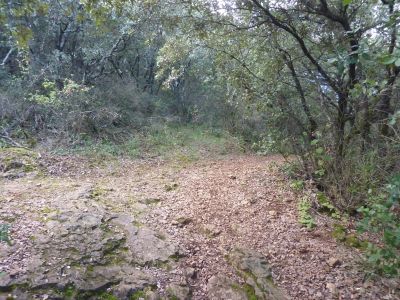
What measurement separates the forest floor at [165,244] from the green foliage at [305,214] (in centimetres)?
8

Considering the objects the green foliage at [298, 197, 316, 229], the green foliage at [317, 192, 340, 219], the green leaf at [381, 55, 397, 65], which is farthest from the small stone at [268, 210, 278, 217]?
the green leaf at [381, 55, 397, 65]

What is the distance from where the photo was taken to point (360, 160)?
4516mm

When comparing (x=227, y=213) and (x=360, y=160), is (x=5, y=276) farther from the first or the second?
(x=360, y=160)

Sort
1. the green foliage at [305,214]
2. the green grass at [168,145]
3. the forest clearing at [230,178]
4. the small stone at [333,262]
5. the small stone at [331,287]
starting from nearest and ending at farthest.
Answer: the forest clearing at [230,178] < the small stone at [331,287] < the small stone at [333,262] < the green foliage at [305,214] < the green grass at [168,145]

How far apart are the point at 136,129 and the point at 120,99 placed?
1315 mm

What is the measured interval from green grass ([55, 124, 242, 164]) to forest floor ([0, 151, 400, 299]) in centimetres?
208

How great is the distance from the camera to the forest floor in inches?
123

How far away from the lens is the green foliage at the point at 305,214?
14.6 feet

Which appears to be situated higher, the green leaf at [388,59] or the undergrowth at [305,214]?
the green leaf at [388,59]

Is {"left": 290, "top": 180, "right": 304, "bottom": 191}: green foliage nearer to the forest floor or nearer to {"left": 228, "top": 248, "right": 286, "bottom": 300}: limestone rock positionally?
the forest floor

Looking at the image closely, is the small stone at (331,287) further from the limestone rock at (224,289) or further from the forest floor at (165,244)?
the limestone rock at (224,289)

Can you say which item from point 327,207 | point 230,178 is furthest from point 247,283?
point 230,178

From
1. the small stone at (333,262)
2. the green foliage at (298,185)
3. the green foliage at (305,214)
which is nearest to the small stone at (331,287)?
the small stone at (333,262)

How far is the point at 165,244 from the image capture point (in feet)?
12.6
